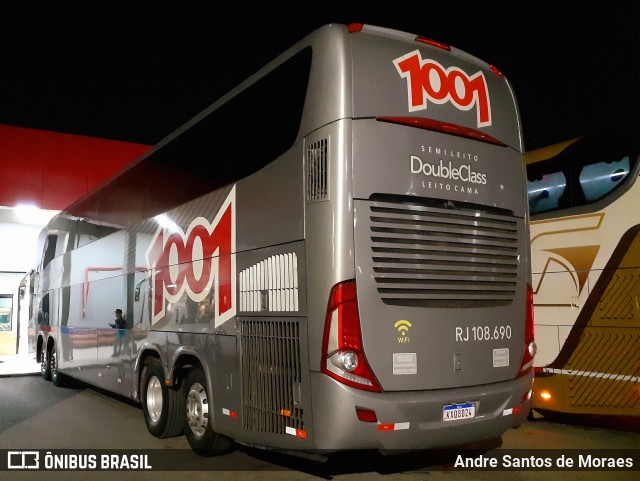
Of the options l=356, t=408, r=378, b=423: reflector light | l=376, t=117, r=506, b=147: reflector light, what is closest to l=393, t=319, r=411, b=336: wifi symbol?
l=356, t=408, r=378, b=423: reflector light

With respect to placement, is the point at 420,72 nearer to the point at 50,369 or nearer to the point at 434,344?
the point at 434,344

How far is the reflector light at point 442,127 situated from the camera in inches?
205

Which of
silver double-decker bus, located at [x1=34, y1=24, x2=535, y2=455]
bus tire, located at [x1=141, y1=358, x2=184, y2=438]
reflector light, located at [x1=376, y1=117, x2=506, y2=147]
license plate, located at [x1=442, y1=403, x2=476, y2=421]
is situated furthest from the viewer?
bus tire, located at [x1=141, y1=358, x2=184, y2=438]

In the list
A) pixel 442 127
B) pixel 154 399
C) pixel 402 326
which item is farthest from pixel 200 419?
pixel 442 127

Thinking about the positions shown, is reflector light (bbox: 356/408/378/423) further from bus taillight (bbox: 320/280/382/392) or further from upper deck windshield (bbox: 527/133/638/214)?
upper deck windshield (bbox: 527/133/638/214)

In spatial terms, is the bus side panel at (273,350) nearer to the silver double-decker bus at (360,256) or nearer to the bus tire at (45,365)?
the silver double-decker bus at (360,256)

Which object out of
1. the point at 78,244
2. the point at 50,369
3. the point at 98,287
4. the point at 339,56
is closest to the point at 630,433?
the point at 339,56

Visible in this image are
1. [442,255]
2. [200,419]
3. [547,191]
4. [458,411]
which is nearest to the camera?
[458,411]

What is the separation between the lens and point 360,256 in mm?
4879

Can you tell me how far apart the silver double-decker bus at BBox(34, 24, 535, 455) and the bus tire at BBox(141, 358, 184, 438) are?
27cm

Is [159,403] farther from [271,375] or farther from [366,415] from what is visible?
[366,415]

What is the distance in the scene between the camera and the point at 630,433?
7.94m

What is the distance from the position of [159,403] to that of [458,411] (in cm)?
426

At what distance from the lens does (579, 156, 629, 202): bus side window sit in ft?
24.0
